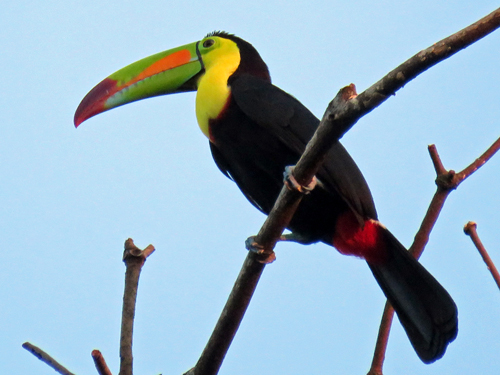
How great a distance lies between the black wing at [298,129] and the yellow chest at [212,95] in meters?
0.10

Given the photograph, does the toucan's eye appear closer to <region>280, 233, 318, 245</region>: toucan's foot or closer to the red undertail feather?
<region>280, 233, 318, 245</region>: toucan's foot

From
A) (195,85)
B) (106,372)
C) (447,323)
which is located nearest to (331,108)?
(106,372)

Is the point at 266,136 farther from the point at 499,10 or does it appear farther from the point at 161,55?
the point at 499,10

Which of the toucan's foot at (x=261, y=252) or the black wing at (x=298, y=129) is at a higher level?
the black wing at (x=298, y=129)

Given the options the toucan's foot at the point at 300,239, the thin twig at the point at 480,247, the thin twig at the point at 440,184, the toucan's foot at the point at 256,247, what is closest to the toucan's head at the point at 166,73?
the toucan's foot at the point at 300,239

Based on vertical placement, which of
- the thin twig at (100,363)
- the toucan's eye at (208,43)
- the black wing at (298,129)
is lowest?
the thin twig at (100,363)

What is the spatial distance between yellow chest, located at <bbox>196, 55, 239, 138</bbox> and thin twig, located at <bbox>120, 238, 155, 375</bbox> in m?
1.46

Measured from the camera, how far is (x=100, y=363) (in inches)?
90.6

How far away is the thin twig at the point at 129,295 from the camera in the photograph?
7.90ft

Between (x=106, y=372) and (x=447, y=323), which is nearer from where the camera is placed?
(x=106, y=372)

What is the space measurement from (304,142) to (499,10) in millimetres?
1646

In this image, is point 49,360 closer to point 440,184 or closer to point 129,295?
point 129,295

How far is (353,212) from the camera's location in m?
3.53

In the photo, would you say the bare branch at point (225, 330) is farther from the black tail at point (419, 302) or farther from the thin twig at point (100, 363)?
the black tail at point (419, 302)
